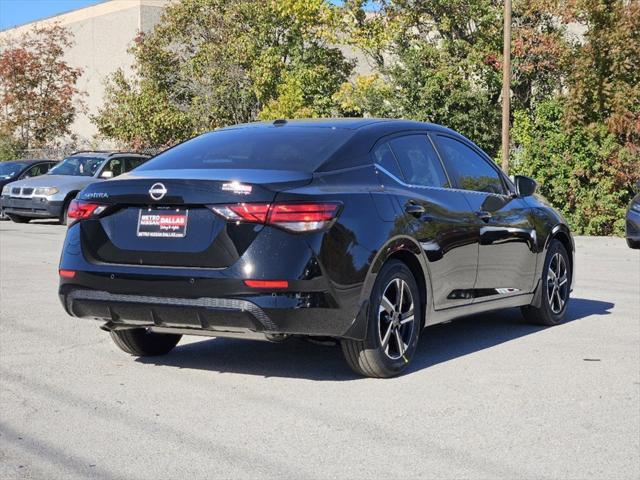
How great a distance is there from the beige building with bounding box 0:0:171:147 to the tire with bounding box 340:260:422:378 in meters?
41.4

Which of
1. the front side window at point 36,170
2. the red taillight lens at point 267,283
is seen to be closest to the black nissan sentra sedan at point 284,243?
the red taillight lens at point 267,283

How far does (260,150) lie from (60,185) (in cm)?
1948

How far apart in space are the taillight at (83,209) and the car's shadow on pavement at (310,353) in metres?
1.25

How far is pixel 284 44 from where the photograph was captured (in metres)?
36.6

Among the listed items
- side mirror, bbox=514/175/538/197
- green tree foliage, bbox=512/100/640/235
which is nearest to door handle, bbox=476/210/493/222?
side mirror, bbox=514/175/538/197

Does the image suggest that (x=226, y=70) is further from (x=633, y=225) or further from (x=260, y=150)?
(x=260, y=150)

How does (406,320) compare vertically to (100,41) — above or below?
below

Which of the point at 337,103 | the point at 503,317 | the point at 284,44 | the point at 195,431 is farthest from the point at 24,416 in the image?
the point at 284,44

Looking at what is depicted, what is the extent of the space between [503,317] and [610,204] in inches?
538

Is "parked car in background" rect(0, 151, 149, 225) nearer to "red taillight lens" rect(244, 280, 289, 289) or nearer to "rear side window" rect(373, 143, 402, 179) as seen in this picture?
"rear side window" rect(373, 143, 402, 179)

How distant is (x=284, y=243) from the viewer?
650 centimetres

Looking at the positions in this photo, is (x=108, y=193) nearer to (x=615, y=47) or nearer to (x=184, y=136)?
(x=615, y=47)

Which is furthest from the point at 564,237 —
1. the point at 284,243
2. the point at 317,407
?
the point at 317,407

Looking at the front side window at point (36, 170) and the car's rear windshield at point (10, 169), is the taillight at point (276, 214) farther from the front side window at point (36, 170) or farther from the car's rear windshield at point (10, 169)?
the front side window at point (36, 170)
